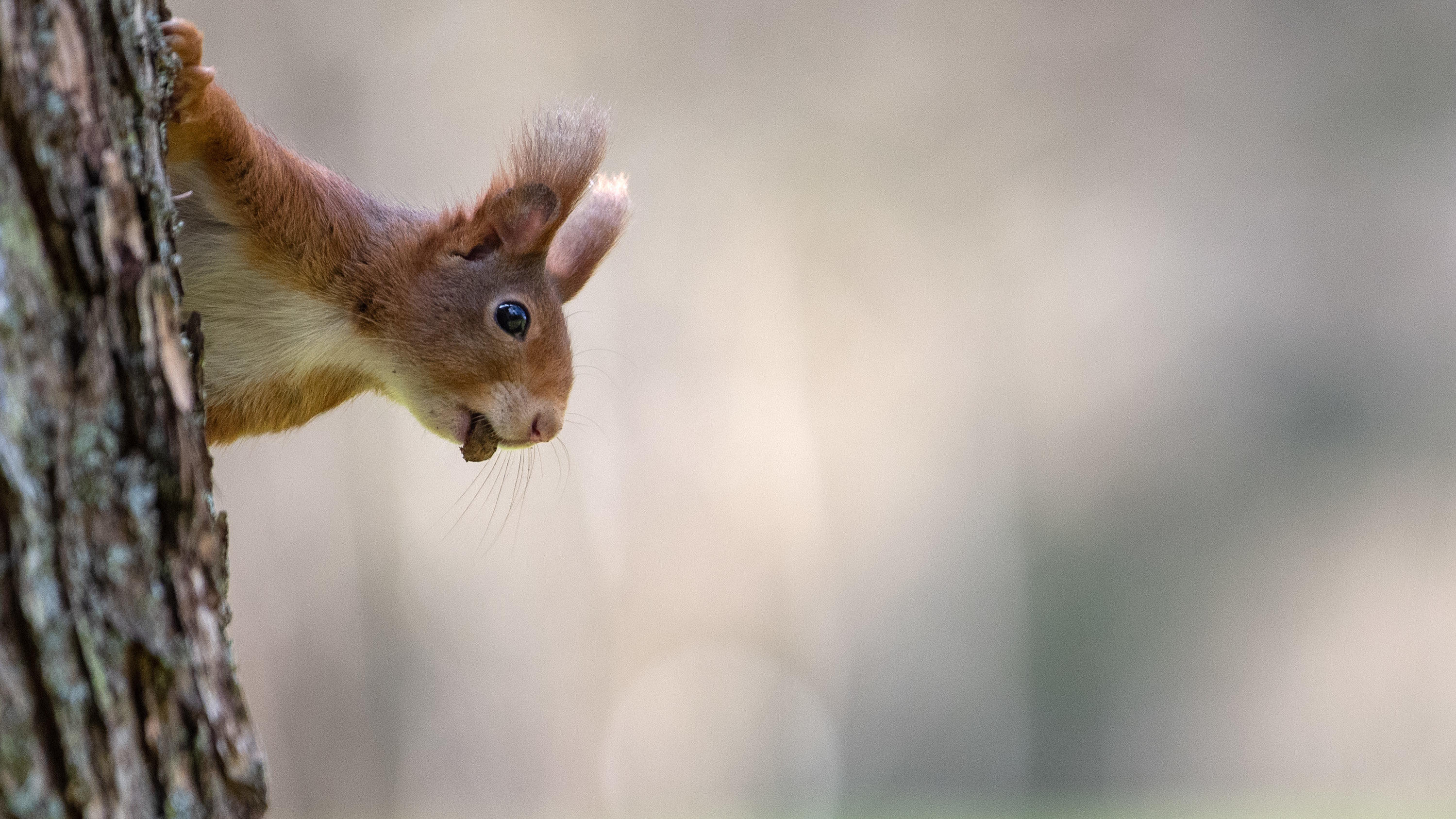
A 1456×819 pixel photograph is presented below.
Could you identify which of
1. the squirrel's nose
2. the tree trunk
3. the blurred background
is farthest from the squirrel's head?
the blurred background

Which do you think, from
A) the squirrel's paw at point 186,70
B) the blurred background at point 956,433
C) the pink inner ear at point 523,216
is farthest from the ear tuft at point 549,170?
the blurred background at point 956,433

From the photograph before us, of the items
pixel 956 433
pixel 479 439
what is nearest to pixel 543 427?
pixel 479 439

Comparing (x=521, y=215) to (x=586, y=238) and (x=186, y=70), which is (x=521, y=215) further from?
(x=186, y=70)

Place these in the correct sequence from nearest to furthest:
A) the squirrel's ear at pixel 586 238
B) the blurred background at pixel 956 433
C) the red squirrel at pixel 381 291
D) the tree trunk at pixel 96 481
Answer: the tree trunk at pixel 96 481 < the red squirrel at pixel 381 291 < the squirrel's ear at pixel 586 238 < the blurred background at pixel 956 433

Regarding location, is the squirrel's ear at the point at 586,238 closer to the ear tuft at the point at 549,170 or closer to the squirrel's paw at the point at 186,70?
the ear tuft at the point at 549,170

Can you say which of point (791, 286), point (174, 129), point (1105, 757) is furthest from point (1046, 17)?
point (174, 129)

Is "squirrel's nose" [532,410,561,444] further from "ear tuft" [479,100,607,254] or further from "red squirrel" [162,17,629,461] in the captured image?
"ear tuft" [479,100,607,254]

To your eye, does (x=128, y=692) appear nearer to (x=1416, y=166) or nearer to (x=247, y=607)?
(x=247, y=607)
